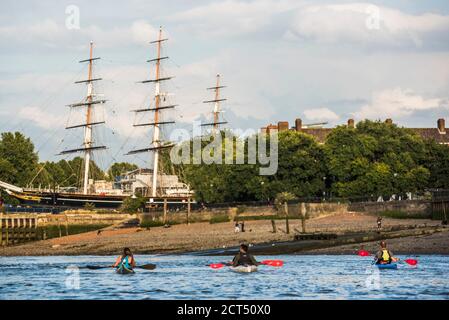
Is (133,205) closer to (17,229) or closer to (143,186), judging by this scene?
(17,229)

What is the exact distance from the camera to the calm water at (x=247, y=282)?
40562 millimetres

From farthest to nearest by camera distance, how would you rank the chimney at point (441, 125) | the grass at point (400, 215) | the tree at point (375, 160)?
1. the chimney at point (441, 125)
2. the tree at point (375, 160)
3. the grass at point (400, 215)

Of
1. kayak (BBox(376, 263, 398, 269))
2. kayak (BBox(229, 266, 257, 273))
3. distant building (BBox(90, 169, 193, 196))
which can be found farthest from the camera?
distant building (BBox(90, 169, 193, 196))

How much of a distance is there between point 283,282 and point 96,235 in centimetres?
6231

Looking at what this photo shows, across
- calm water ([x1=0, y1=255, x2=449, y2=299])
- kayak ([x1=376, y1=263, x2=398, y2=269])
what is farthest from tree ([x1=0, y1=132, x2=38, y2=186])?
kayak ([x1=376, y1=263, x2=398, y2=269])

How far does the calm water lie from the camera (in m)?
40.6

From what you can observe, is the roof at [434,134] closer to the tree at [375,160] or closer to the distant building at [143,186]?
the distant building at [143,186]

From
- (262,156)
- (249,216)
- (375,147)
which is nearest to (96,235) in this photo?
(249,216)

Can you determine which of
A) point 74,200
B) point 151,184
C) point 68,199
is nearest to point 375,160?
point 74,200

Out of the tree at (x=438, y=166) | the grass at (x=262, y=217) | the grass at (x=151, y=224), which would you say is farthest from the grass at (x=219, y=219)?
the tree at (x=438, y=166)

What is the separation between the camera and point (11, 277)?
176 feet

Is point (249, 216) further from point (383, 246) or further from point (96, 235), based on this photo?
point (383, 246)

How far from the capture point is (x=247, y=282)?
46.1 m

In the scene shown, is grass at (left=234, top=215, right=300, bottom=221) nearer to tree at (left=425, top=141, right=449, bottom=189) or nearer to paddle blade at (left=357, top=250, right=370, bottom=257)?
tree at (left=425, top=141, right=449, bottom=189)
